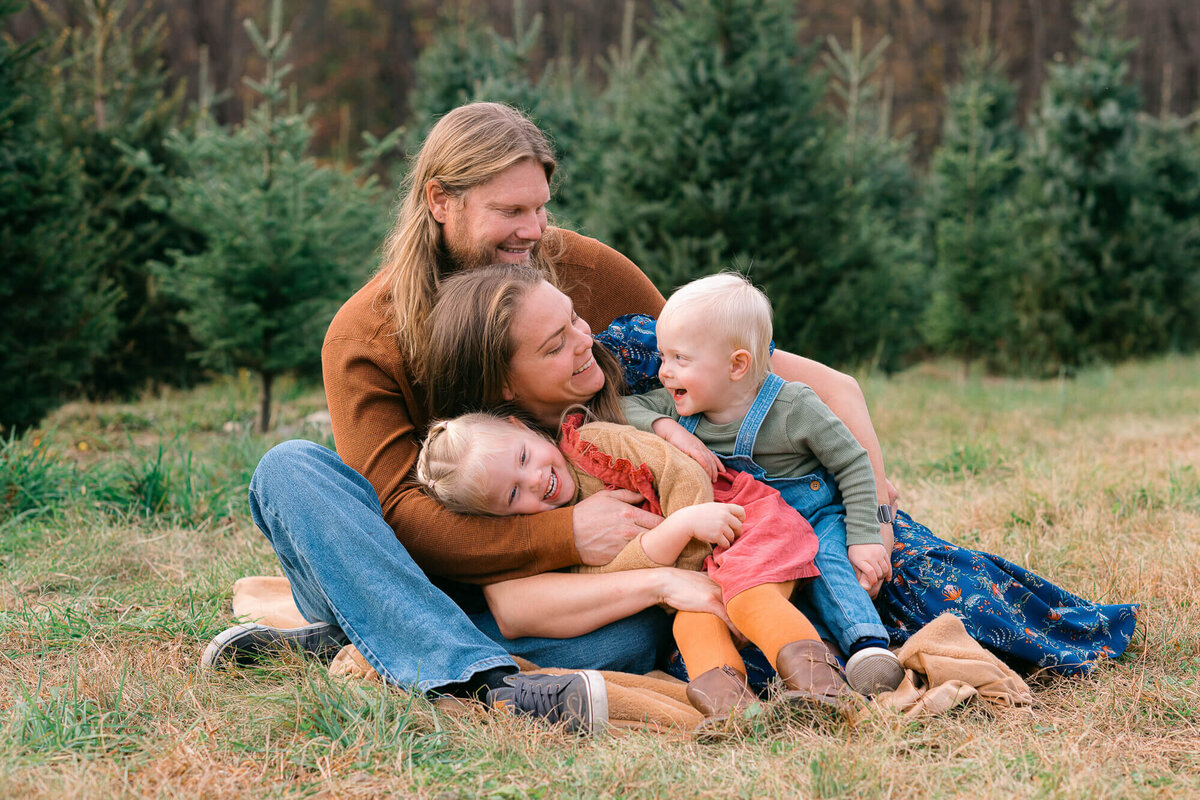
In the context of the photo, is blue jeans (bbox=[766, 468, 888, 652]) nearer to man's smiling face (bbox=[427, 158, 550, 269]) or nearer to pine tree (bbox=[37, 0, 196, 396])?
man's smiling face (bbox=[427, 158, 550, 269])

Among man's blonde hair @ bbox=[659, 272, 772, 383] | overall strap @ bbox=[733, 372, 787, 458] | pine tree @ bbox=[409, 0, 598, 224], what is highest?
pine tree @ bbox=[409, 0, 598, 224]

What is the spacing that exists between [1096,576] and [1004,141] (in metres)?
10.3

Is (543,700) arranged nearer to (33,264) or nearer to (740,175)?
(33,264)

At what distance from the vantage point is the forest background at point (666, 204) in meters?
5.41

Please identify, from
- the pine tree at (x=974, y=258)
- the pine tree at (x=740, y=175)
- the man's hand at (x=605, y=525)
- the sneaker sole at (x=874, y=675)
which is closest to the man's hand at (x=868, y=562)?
the sneaker sole at (x=874, y=675)

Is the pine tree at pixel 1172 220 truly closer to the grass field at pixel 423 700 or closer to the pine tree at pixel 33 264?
the grass field at pixel 423 700

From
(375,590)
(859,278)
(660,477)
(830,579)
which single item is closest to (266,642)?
(375,590)

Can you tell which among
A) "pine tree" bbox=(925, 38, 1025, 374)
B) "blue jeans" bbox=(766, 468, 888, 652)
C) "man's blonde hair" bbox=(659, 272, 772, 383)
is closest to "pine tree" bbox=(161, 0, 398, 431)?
"man's blonde hair" bbox=(659, 272, 772, 383)

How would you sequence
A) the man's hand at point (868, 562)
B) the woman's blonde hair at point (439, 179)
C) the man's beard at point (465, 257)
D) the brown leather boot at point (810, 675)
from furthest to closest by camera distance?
1. the man's beard at point (465, 257)
2. the woman's blonde hair at point (439, 179)
3. the man's hand at point (868, 562)
4. the brown leather boot at point (810, 675)

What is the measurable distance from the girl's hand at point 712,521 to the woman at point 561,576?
12.9 inches

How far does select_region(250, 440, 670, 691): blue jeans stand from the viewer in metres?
2.10

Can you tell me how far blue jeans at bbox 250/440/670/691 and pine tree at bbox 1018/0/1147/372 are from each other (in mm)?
7808

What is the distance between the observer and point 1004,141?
11.9m

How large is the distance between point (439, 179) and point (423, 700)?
4.38ft
